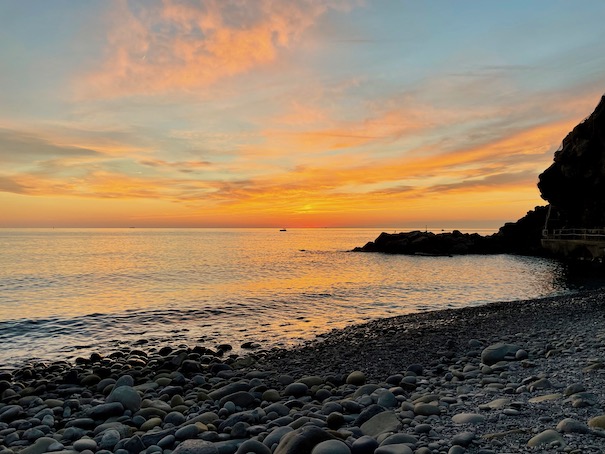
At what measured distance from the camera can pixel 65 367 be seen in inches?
467

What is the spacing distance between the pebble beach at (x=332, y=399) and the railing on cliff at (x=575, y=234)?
45.0 meters

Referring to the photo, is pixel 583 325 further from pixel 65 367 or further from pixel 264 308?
pixel 65 367

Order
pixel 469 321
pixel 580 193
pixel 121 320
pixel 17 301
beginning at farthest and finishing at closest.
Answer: pixel 580 193 < pixel 17 301 < pixel 121 320 < pixel 469 321

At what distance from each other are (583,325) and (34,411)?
1477 centimetres

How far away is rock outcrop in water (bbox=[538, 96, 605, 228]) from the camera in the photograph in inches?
1913

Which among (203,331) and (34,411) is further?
(203,331)

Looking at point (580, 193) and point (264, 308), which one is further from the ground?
point (580, 193)

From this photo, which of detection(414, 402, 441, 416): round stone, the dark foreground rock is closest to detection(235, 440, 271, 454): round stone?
detection(414, 402, 441, 416): round stone

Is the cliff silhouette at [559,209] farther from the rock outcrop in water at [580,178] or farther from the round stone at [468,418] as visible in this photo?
the round stone at [468,418]

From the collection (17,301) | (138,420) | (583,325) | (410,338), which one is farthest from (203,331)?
(17,301)

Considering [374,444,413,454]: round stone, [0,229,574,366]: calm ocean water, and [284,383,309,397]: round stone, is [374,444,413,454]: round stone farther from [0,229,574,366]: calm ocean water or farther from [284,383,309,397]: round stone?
[0,229,574,366]: calm ocean water

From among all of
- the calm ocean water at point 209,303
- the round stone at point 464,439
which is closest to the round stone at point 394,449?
the round stone at point 464,439

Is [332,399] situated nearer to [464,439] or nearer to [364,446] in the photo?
[364,446]

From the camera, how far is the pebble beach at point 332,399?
5.11 m
